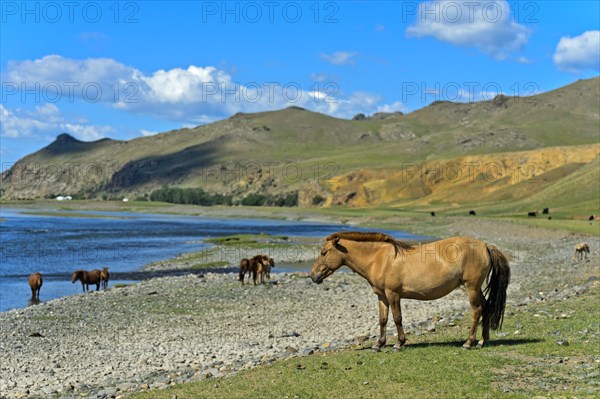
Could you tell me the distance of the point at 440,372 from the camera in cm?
1280

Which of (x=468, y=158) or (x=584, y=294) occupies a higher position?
(x=468, y=158)

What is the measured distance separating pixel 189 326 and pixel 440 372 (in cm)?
1249

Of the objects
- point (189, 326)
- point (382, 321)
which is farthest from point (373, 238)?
point (189, 326)

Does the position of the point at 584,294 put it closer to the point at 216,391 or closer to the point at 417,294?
the point at 417,294

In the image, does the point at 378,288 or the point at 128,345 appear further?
the point at 128,345

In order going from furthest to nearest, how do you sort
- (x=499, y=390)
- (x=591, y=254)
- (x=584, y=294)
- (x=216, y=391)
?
(x=591, y=254), (x=584, y=294), (x=216, y=391), (x=499, y=390)

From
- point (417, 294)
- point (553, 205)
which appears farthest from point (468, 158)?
point (417, 294)

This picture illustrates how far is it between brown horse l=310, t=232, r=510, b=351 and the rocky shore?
256cm

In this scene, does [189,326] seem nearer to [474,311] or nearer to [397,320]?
[397,320]

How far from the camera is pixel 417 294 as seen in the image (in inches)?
595

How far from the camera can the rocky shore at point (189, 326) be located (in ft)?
53.4

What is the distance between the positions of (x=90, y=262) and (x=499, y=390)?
151 feet

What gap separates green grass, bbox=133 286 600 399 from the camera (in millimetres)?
11703

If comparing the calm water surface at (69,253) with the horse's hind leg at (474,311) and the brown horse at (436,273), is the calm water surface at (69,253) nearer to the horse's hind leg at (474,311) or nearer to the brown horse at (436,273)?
the brown horse at (436,273)
